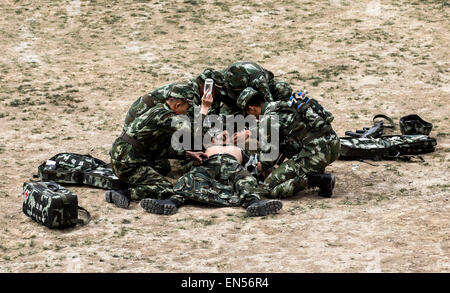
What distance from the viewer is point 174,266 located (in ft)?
24.7

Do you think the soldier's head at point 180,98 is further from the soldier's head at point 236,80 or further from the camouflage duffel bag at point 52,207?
the camouflage duffel bag at point 52,207

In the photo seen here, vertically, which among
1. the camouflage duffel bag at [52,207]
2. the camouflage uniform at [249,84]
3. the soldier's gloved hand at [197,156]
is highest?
the camouflage uniform at [249,84]

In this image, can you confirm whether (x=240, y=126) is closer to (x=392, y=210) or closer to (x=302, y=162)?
(x=302, y=162)

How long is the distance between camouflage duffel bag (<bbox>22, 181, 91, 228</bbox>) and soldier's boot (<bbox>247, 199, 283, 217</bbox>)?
175cm

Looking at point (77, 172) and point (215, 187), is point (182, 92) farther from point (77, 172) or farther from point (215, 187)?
point (77, 172)

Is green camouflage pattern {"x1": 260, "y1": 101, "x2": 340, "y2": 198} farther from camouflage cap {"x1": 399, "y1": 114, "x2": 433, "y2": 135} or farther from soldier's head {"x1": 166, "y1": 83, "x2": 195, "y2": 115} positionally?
camouflage cap {"x1": 399, "y1": 114, "x2": 433, "y2": 135}

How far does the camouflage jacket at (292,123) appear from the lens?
9891 mm

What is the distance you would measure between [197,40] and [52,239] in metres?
9.83

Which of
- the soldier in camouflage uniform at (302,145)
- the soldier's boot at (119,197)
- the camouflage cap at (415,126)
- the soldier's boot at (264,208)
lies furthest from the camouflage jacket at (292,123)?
the camouflage cap at (415,126)

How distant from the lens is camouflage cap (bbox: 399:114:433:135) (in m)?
12.2

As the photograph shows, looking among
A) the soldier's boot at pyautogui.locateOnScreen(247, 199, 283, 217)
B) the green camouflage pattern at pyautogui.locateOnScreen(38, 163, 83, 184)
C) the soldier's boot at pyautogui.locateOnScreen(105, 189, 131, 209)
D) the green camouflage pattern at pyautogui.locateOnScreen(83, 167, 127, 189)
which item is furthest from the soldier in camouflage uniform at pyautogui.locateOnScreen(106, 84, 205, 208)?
the soldier's boot at pyautogui.locateOnScreen(247, 199, 283, 217)

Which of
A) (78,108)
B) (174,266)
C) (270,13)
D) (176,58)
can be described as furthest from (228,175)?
(270,13)

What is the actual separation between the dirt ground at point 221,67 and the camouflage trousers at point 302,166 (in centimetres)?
22

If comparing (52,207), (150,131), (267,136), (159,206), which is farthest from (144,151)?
(52,207)
